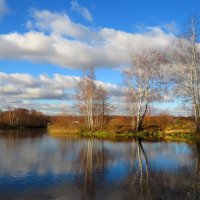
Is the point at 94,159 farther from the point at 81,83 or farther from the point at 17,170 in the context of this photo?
the point at 81,83

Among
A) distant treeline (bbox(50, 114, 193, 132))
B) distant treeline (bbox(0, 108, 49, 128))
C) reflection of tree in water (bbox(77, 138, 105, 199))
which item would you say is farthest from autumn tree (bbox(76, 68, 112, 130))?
distant treeline (bbox(0, 108, 49, 128))

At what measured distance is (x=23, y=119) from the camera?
99.1 m

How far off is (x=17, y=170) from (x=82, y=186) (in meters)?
4.75

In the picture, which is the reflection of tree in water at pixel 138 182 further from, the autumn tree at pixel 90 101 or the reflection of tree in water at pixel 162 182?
the autumn tree at pixel 90 101

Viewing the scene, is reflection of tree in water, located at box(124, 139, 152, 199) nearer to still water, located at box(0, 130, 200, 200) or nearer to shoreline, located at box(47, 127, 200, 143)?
still water, located at box(0, 130, 200, 200)

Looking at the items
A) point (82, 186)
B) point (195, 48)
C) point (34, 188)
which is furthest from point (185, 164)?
point (195, 48)

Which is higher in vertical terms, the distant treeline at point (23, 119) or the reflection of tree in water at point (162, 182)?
the distant treeline at point (23, 119)

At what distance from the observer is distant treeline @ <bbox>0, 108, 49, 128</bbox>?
90.1m

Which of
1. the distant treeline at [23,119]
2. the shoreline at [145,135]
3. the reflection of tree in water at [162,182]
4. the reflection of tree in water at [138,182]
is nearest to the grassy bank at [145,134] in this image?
the shoreline at [145,135]

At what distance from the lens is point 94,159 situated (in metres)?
20.6

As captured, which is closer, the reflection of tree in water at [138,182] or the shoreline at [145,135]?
the reflection of tree in water at [138,182]

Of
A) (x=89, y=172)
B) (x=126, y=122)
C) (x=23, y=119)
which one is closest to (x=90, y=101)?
(x=126, y=122)

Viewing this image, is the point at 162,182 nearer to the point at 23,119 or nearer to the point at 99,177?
the point at 99,177

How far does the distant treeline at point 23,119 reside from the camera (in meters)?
90.1
